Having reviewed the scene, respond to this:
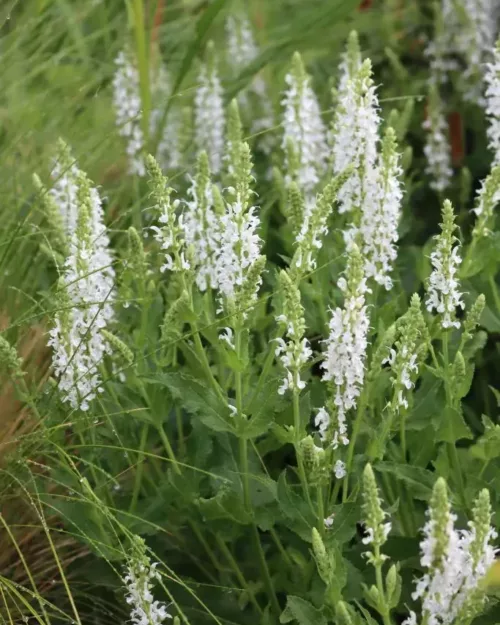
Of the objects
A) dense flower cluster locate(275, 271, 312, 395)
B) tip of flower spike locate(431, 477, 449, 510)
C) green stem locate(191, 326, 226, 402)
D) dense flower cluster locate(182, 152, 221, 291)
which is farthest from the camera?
dense flower cluster locate(182, 152, 221, 291)

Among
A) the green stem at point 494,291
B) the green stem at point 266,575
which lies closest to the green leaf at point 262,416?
the green stem at point 266,575

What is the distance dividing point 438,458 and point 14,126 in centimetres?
200

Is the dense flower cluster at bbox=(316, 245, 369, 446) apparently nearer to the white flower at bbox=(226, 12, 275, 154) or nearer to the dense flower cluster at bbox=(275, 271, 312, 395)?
the dense flower cluster at bbox=(275, 271, 312, 395)

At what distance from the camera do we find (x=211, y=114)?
296 cm

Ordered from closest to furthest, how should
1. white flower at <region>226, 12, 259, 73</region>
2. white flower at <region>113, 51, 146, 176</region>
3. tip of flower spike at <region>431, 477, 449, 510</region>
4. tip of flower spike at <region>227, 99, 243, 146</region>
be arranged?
tip of flower spike at <region>431, 477, 449, 510</region>
tip of flower spike at <region>227, 99, 243, 146</region>
white flower at <region>113, 51, 146, 176</region>
white flower at <region>226, 12, 259, 73</region>

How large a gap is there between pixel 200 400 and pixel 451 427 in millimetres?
471

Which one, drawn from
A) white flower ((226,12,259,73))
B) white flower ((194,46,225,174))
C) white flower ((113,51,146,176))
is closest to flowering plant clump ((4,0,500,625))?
white flower ((113,51,146,176))

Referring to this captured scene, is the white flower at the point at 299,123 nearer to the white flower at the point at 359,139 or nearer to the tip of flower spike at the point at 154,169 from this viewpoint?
the white flower at the point at 359,139

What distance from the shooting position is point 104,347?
72.0 inches

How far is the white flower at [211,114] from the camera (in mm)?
2920

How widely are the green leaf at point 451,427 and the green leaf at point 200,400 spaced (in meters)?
0.40

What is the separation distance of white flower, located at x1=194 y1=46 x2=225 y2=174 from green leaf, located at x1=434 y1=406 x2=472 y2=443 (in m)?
1.37

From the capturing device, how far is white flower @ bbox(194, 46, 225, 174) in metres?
2.92

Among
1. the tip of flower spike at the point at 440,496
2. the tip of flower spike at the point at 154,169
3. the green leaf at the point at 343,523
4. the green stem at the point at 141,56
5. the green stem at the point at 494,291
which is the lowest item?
the green leaf at the point at 343,523
